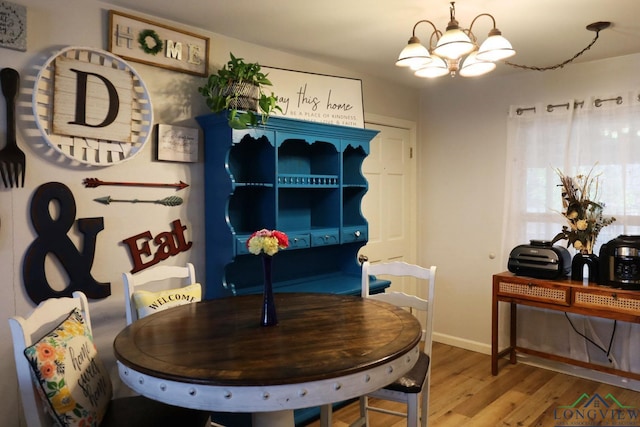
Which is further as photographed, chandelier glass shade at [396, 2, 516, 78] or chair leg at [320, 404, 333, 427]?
chair leg at [320, 404, 333, 427]

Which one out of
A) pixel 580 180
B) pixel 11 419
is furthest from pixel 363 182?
pixel 11 419

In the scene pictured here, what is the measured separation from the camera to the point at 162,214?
101 inches

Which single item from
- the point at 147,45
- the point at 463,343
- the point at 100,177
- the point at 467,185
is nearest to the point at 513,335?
the point at 463,343

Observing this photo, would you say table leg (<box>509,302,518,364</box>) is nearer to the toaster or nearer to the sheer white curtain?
the sheer white curtain

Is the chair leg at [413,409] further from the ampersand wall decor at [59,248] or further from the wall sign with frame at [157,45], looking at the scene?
the wall sign with frame at [157,45]

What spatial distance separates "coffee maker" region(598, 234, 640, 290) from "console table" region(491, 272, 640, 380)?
6cm

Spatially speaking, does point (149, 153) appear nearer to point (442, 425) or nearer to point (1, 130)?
point (1, 130)

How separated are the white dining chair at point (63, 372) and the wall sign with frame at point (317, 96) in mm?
1717

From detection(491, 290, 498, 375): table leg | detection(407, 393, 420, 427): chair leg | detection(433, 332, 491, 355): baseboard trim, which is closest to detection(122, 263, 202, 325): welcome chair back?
detection(407, 393, 420, 427): chair leg

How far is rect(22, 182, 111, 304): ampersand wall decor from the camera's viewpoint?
210cm

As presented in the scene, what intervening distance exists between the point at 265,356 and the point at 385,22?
78.0 inches

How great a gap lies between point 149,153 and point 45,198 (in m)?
0.57

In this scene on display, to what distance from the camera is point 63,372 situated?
144cm

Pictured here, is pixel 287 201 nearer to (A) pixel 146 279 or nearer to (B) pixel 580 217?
(A) pixel 146 279
